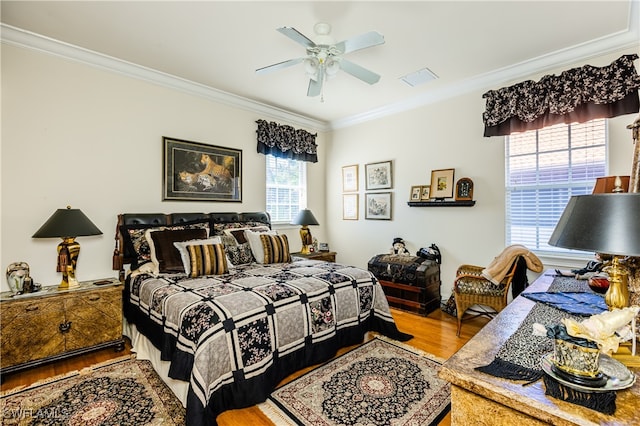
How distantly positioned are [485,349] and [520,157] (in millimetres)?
3108

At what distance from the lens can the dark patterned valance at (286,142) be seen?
177 inches

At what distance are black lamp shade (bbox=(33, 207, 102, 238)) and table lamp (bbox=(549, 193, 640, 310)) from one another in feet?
10.7

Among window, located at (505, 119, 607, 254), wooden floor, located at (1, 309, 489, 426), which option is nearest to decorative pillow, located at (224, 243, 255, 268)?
wooden floor, located at (1, 309, 489, 426)

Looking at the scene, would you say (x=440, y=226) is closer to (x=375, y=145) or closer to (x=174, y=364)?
(x=375, y=145)

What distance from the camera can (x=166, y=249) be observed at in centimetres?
297

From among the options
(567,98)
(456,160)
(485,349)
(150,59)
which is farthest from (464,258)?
(150,59)

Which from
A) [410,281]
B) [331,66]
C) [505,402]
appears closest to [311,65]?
[331,66]

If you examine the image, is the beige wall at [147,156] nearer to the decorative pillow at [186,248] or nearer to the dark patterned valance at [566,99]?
the dark patterned valance at [566,99]

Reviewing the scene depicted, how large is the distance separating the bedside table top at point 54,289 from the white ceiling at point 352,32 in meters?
2.26

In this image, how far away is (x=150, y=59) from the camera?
10.3 ft

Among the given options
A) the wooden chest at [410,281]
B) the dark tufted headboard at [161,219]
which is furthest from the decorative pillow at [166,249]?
the wooden chest at [410,281]

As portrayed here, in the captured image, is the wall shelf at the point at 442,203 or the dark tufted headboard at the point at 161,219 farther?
the wall shelf at the point at 442,203

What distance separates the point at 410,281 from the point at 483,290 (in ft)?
2.92

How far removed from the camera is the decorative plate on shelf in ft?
2.68
